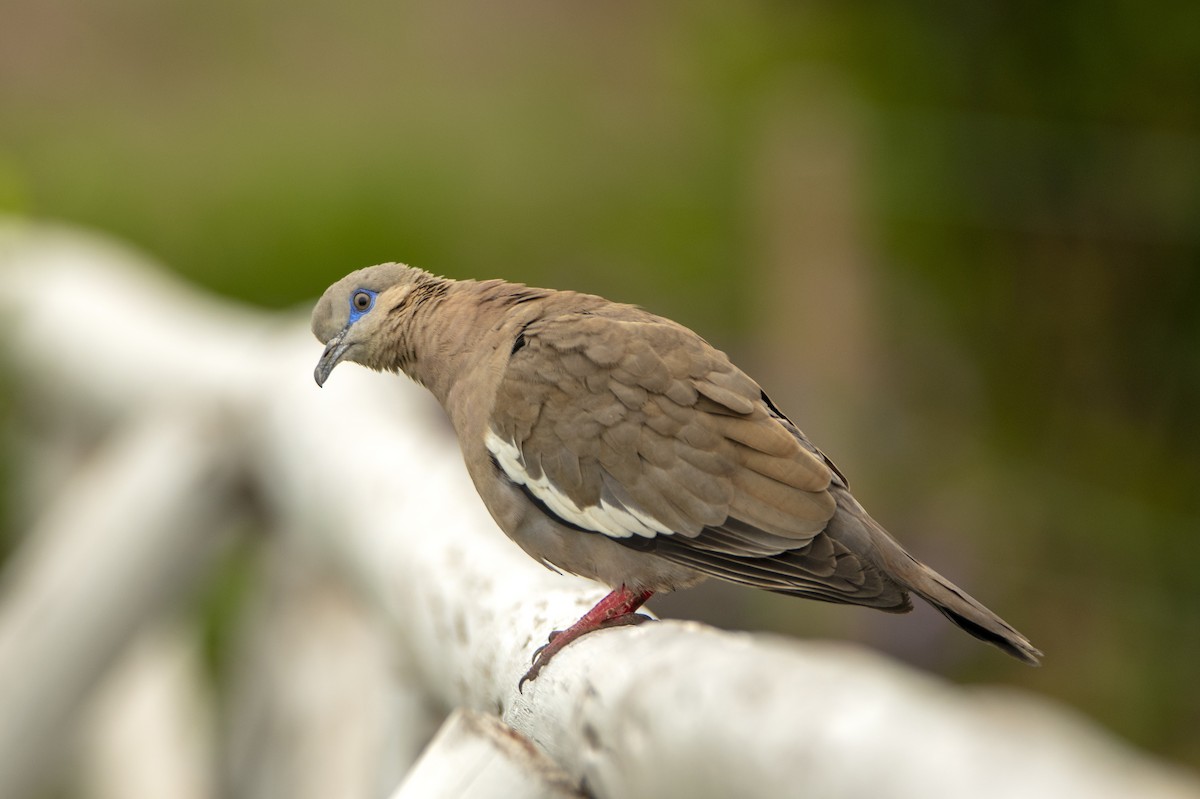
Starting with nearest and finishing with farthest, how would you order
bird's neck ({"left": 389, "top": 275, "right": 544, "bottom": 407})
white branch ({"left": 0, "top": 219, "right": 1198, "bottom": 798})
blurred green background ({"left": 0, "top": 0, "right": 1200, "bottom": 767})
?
1. white branch ({"left": 0, "top": 219, "right": 1198, "bottom": 798})
2. bird's neck ({"left": 389, "top": 275, "right": 544, "bottom": 407})
3. blurred green background ({"left": 0, "top": 0, "right": 1200, "bottom": 767})

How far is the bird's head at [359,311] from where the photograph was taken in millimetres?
1795

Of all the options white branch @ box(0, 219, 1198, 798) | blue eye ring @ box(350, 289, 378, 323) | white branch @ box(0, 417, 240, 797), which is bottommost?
white branch @ box(0, 417, 240, 797)

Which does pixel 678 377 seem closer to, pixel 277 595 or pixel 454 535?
pixel 454 535

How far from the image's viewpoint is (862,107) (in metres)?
6.79

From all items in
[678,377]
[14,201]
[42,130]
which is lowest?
[42,130]

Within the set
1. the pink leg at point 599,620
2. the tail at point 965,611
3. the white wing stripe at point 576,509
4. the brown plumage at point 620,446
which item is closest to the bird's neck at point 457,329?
the brown plumage at point 620,446

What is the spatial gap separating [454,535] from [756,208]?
15.6 feet

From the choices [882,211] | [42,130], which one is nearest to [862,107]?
[882,211]

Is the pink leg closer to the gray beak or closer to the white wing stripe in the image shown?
the white wing stripe

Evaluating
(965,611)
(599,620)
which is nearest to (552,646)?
(599,620)

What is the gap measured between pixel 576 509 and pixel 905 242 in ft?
17.6

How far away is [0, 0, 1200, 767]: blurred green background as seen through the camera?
5.43 meters

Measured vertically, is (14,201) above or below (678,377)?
below

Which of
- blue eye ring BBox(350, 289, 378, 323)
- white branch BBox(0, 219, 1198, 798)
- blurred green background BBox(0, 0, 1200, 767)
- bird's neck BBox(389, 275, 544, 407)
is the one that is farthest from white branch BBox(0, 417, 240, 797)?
blue eye ring BBox(350, 289, 378, 323)
